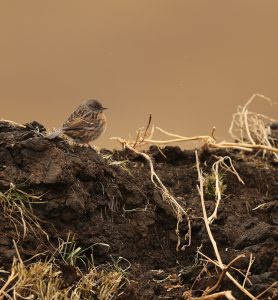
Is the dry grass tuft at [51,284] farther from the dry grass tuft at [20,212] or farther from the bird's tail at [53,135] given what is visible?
the bird's tail at [53,135]

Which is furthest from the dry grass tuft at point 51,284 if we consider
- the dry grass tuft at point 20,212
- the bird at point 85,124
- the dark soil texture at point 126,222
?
the bird at point 85,124

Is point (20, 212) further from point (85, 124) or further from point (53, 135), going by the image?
point (85, 124)

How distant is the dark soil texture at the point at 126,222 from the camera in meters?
6.30

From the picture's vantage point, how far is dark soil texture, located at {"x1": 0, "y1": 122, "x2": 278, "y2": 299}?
20.7ft

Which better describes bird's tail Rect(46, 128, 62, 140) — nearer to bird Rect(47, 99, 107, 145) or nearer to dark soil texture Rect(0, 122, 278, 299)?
dark soil texture Rect(0, 122, 278, 299)

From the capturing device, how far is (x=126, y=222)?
7102mm

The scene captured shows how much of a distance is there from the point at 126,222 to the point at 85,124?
2.87 m

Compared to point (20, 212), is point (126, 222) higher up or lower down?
lower down

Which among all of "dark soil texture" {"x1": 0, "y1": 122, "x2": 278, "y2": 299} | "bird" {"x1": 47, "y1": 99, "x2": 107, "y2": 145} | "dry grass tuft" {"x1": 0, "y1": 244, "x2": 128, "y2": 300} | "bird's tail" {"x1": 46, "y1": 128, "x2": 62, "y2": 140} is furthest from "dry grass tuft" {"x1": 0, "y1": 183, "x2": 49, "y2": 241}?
"bird" {"x1": 47, "y1": 99, "x2": 107, "y2": 145}

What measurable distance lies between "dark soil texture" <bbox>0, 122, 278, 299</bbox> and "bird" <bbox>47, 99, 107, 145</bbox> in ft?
5.55

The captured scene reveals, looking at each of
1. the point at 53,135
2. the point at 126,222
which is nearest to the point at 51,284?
the point at 126,222

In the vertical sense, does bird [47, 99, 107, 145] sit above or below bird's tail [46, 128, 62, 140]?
below

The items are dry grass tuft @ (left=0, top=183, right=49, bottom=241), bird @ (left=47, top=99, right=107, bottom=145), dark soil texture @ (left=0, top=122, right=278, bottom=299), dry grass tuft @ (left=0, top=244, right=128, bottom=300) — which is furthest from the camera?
bird @ (left=47, top=99, right=107, bottom=145)

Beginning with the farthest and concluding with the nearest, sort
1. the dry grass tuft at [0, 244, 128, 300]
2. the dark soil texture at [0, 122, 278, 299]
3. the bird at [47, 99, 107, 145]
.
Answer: the bird at [47, 99, 107, 145] < the dark soil texture at [0, 122, 278, 299] < the dry grass tuft at [0, 244, 128, 300]
